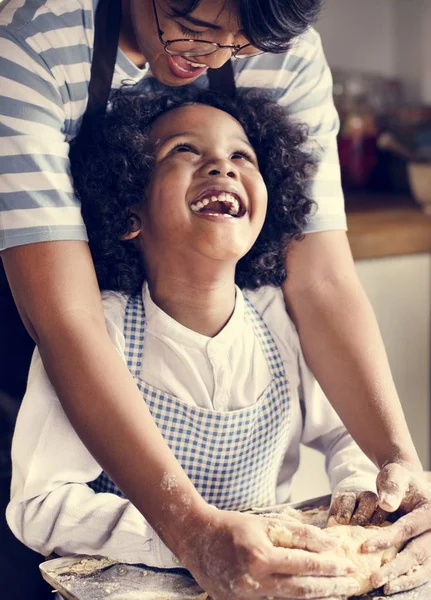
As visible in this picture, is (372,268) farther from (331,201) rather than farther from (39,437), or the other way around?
(39,437)

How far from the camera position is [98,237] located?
116cm

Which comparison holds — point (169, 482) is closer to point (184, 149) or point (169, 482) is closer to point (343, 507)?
point (343, 507)

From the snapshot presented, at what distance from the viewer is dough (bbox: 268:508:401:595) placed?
0.88 m

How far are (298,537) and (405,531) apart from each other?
155 millimetres

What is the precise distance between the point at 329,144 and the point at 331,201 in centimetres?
9

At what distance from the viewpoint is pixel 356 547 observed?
0.94 m

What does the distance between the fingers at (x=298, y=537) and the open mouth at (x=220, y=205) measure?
1.35 feet

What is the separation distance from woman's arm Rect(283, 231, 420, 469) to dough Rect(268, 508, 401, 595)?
146 mm

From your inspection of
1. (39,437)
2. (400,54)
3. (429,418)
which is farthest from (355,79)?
(39,437)

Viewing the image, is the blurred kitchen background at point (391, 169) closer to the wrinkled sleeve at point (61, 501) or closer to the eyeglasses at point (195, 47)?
the wrinkled sleeve at point (61, 501)

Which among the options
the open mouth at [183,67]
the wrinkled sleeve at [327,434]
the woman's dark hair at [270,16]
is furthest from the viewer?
the wrinkled sleeve at [327,434]

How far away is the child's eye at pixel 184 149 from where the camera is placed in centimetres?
114

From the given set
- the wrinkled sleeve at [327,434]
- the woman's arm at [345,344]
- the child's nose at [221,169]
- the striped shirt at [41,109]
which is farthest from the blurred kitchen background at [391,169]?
the striped shirt at [41,109]

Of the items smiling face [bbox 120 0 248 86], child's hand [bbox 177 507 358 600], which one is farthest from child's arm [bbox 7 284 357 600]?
smiling face [bbox 120 0 248 86]
